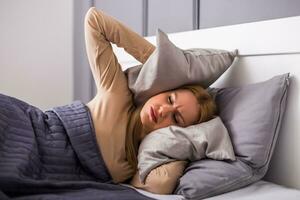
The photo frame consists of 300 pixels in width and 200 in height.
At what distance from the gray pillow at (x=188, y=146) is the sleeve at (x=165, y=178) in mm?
16

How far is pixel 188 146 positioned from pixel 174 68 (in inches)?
9.7

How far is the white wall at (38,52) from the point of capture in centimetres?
224

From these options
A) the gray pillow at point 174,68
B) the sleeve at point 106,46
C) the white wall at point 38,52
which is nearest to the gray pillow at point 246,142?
the gray pillow at point 174,68

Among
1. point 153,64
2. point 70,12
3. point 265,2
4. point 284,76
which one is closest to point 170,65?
point 153,64

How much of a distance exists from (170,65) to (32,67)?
135 cm

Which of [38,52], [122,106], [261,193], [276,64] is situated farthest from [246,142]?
[38,52]

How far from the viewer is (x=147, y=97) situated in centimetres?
124

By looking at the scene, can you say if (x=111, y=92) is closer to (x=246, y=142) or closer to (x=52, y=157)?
(x=52, y=157)

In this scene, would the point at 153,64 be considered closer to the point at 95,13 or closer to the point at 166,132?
the point at 166,132

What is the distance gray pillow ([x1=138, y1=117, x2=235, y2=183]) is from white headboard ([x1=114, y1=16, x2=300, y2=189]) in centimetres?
19

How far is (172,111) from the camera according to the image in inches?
45.1

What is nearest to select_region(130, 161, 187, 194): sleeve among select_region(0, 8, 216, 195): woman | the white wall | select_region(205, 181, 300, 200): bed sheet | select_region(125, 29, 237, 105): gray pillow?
select_region(0, 8, 216, 195): woman

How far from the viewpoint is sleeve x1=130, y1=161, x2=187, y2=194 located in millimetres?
1033

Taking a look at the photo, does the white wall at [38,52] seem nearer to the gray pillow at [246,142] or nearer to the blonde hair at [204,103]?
the blonde hair at [204,103]
